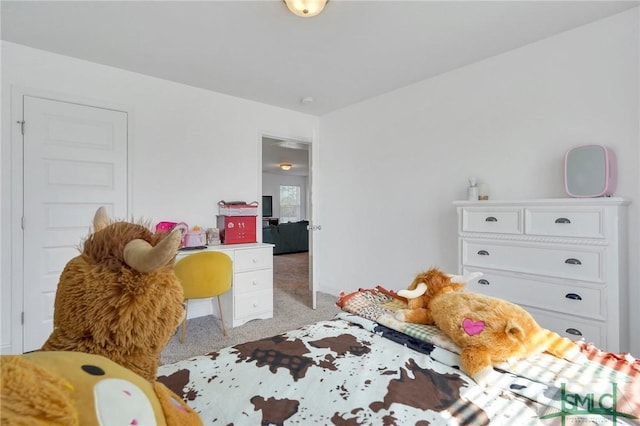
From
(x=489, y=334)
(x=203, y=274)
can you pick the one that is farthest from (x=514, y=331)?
(x=203, y=274)

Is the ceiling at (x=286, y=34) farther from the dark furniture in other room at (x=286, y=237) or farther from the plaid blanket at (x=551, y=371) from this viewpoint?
the dark furniture in other room at (x=286, y=237)

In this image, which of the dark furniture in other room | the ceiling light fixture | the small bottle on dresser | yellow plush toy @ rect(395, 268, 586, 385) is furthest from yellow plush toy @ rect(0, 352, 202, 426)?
the dark furniture in other room

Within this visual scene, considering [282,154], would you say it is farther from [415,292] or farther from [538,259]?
[415,292]

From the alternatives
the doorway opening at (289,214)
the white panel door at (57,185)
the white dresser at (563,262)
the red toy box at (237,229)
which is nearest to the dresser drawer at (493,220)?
the white dresser at (563,262)

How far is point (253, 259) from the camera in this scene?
10.5 ft

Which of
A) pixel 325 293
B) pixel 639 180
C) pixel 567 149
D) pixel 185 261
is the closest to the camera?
pixel 639 180

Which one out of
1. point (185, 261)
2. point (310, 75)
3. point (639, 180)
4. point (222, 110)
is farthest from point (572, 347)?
point (222, 110)

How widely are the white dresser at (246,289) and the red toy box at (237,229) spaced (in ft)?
0.41

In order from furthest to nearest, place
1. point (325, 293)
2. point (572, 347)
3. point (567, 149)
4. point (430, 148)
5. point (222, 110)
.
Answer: point (325, 293) → point (222, 110) → point (430, 148) → point (567, 149) → point (572, 347)

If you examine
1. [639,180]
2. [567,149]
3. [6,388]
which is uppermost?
[567,149]

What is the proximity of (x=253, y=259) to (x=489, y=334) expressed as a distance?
2539 millimetres

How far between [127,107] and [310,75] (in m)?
1.83

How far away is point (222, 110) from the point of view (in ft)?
11.4

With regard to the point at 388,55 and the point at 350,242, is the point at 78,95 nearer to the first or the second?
the point at 388,55
